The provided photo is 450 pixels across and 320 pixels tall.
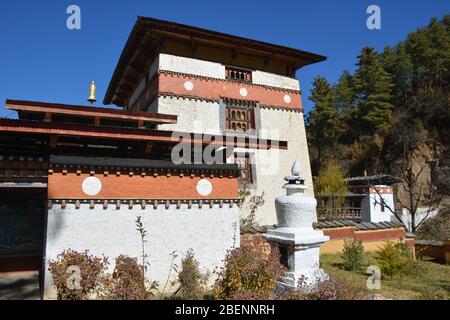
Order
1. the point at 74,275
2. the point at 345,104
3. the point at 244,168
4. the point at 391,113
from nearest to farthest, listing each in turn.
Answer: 1. the point at 74,275
2. the point at 244,168
3. the point at 391,113
4. the point at 345,104

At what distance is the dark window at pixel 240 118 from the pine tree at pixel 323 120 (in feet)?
92.8

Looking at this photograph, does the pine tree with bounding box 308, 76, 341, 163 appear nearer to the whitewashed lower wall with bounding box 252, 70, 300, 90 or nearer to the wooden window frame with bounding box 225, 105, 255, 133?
the whitewashed lower wall with bounding box 252, 70, 300, 90

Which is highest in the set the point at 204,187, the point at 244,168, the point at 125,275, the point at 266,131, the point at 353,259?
the point at 266,131

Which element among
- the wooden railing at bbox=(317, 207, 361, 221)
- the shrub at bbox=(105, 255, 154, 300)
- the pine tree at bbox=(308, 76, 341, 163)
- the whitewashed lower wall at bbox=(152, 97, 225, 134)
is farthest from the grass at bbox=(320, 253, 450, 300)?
the pine tree at bbox=(308, 76, 341, 163)

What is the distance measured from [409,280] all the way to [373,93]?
35.0 m

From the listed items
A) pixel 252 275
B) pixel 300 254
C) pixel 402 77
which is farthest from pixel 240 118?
pixel 402 77

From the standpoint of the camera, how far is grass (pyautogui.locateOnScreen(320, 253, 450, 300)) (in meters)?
9.29

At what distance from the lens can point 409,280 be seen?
36.7 feet

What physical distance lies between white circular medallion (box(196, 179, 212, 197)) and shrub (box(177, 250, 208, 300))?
6.14 feet

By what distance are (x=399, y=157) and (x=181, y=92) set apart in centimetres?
2838

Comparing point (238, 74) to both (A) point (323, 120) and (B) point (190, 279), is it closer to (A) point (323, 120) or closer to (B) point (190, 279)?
(B) point (190, 279)

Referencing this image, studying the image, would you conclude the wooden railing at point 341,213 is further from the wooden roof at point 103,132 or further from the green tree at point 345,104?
the wooden roof at point 103,132
